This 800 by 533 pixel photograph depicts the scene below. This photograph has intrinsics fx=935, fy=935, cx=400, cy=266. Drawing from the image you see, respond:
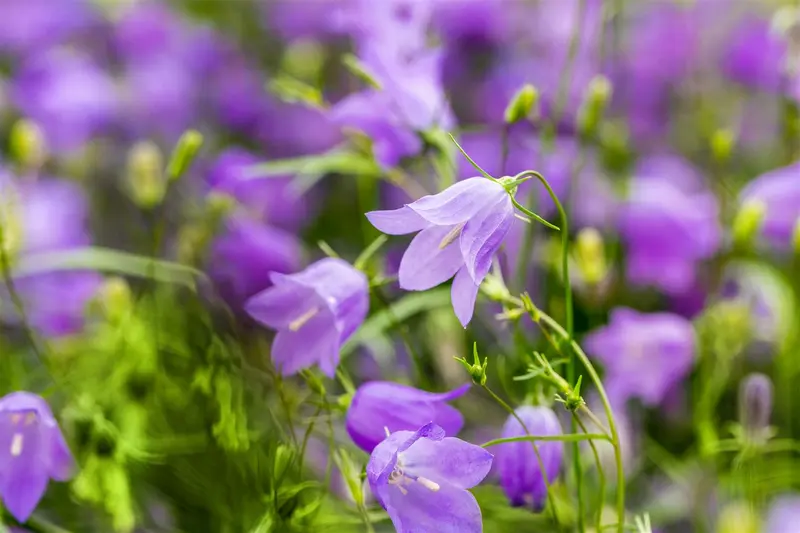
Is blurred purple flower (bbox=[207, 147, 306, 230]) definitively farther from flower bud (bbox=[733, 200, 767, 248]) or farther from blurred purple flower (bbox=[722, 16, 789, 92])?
blurred purple flower (bbox=[722, 16, 789, 92])

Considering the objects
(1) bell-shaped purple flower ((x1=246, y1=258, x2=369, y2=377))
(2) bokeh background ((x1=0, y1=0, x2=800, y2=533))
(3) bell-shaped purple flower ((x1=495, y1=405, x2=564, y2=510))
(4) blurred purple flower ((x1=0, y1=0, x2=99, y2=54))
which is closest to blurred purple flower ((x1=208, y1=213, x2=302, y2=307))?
(2) bokeh background ((x1=0, y1=0, x2=800, y2=533))

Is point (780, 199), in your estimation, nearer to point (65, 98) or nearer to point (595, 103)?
point (595, 103)

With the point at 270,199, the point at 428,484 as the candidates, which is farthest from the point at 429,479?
the point at 270,199

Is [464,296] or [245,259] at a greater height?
[464,296]

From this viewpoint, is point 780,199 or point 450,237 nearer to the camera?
point 450,237

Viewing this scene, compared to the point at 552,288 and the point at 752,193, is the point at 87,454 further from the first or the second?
the point at 752,193

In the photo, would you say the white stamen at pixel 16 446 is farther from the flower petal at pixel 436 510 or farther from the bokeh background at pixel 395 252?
the flower petal at pixel 436 510
